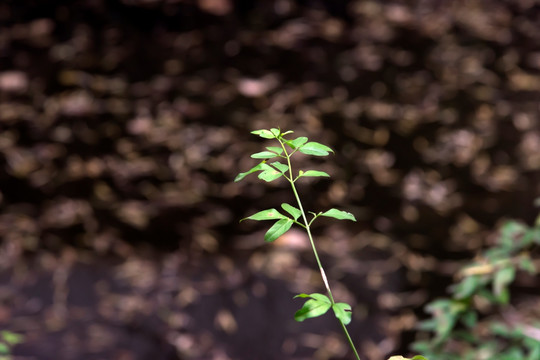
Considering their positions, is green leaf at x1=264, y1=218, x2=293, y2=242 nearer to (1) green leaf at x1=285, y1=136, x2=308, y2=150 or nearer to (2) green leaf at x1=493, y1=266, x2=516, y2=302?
(1) green leaf at x1=285, y1=136, x2=308, y2=150

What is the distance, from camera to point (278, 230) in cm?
47

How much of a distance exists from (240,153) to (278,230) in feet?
4.26

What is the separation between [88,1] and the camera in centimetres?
168

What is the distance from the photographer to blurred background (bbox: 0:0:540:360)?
5.57ft

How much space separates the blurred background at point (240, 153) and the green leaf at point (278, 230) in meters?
1.25

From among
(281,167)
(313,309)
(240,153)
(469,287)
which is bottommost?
(240,153)

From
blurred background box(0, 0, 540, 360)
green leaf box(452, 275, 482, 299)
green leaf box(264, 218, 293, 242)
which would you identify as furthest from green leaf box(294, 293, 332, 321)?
blurred background box(0, 0, 540, 360)

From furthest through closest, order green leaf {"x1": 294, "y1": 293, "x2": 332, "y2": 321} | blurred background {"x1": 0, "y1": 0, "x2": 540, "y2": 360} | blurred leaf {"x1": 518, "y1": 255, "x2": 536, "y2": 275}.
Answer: blurred background {"x1": 0, "y1": 0, "x2": 540, "y2": 360}, blurred leaf {"x1": 518, "y1": 255, "x2": 536, "y2": 275}, green leaf {"x1": 294, "y1": 293, "x2": 332, "y2": 321}

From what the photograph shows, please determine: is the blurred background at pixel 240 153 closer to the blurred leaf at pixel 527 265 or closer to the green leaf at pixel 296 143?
the blurred leaf at pixel 527 265

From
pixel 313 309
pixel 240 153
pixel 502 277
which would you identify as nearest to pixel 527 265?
pixel 502 277

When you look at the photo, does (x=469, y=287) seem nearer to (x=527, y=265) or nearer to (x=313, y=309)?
(x=527, y=265)

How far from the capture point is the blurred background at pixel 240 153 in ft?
5.57

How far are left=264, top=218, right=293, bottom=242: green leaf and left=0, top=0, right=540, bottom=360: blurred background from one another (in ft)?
4.10

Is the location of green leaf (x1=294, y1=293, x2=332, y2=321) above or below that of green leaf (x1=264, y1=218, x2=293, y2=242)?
below
